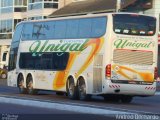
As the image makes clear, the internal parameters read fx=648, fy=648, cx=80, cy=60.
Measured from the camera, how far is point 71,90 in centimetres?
2772

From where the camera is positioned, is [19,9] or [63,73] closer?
[63,73]

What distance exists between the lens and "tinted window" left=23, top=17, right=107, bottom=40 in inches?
1034

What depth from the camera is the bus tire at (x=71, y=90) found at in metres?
27.3

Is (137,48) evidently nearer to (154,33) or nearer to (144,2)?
(154,33)

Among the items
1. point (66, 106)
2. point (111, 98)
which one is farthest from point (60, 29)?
point (66, 106)

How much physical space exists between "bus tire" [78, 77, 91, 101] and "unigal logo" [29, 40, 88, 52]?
4.55ft

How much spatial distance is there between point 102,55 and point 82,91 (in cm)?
202

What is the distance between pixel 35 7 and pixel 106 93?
151 feet

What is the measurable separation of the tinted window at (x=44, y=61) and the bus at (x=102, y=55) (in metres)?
0.04

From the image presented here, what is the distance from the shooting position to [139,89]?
2598 centimetres

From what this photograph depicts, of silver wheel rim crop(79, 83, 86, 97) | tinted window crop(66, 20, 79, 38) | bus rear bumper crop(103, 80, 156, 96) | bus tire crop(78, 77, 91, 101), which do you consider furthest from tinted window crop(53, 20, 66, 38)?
bus rear bumper crop(103, 80, 156, 96)

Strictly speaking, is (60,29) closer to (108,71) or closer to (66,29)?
(66,29)

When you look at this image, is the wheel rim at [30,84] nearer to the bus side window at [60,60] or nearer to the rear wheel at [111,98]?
the bus side window at [60,60]

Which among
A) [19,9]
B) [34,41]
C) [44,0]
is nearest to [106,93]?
[34,41]
